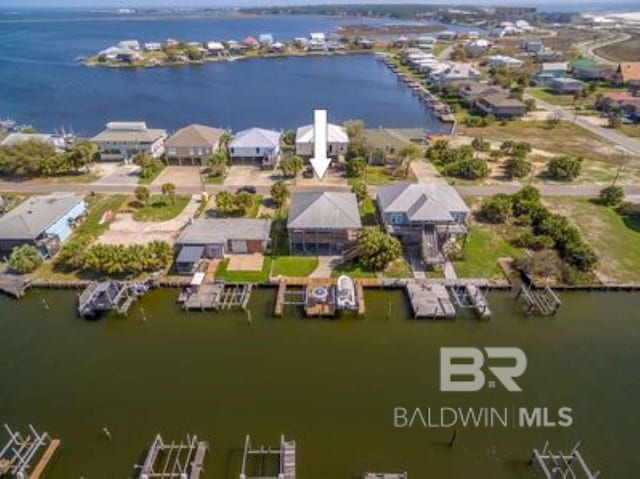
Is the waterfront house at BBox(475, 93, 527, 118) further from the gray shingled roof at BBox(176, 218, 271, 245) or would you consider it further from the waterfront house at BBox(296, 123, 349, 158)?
the gray shingled roof at BBox(176, 218, 271, 245)

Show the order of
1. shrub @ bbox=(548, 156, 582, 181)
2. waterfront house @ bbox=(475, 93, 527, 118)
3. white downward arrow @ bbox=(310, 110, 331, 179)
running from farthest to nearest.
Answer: waterfront house @ bbox=(475, 93, 527, 118) < white downward arrow @ bbox=(310, 110, 331, 179) < shrub @ bbox=(548, 156, 582, 181)

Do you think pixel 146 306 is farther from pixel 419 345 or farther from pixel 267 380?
pixel 419 345

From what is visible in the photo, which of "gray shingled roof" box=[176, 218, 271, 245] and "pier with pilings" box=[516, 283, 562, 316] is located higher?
"gray shingled roof" box=[176, 218, 271, 245]

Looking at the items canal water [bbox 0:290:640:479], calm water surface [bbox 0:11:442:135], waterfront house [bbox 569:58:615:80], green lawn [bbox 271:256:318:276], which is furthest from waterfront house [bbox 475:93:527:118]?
green lawn [bbox 271:256:318:276]

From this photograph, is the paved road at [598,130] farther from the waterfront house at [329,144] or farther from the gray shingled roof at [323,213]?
the gray shingled roof at [323,213]

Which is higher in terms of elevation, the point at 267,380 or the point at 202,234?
the point at 202,234

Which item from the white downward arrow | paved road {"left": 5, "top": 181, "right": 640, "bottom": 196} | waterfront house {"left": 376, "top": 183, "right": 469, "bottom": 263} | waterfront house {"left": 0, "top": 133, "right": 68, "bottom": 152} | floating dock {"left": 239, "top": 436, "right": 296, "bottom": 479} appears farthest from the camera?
the white downward arrow

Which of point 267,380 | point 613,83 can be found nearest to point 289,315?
point 267,380

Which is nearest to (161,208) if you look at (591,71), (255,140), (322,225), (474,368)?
(255,140)
